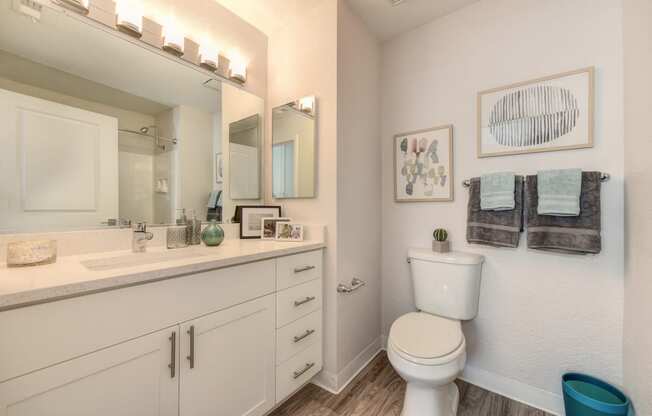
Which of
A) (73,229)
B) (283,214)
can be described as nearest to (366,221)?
(283,214)

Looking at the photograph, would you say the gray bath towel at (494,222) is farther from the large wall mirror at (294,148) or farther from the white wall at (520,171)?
the large wall mirror at (294,148)

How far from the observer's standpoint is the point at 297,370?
55.7 inches

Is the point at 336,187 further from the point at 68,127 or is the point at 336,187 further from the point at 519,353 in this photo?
the point at 519,353

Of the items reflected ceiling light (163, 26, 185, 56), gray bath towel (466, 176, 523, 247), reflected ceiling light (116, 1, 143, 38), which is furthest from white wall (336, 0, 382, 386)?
reflected ceiling light (116, 1, 143, 38)

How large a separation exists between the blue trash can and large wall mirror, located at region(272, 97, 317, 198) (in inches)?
63.5

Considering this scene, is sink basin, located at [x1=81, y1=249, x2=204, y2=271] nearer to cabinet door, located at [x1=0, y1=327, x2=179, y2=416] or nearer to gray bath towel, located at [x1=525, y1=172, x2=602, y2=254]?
cabinet door, located at [x1=0, y1=327, x2=179, y2=416]

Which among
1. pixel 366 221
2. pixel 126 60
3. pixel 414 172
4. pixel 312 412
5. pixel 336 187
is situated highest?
pixel 126 60

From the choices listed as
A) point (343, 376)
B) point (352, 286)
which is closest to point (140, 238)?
point (352, 286)

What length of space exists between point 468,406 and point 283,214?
1560 millimetres

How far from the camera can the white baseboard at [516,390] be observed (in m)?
1.41

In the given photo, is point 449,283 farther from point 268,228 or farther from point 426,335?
point 268,228

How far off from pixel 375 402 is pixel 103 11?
2.44 meters

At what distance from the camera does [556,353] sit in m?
1.41

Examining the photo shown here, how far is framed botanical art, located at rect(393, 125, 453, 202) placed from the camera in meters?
1.74
